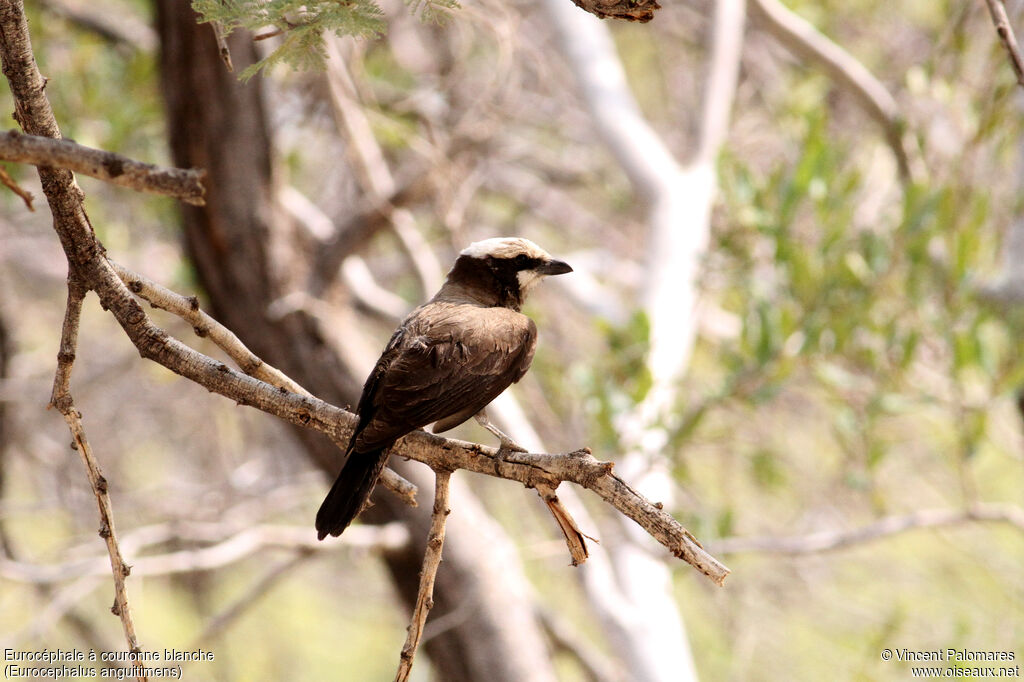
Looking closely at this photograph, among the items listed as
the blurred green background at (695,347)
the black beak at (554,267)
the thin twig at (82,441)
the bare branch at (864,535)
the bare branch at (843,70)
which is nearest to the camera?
the thin twig at (82,441)

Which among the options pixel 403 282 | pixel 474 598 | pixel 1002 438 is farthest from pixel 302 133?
pixel 1002 438

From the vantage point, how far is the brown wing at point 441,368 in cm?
257

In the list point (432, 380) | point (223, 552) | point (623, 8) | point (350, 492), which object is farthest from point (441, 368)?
point (223, 552)

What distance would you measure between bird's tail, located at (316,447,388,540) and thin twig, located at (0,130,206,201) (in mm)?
1269

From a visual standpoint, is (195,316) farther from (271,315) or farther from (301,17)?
(271,315)

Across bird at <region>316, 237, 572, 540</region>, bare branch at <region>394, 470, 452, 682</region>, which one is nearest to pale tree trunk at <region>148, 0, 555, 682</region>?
bird at <region>316, 237, 572, 540</region>

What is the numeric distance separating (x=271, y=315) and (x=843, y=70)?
360 cm

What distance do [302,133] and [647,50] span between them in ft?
14.9

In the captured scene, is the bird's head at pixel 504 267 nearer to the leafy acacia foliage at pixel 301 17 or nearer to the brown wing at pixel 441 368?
the brown wing at pixel 441 368

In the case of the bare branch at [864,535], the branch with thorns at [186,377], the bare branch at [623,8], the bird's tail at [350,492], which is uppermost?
the bare branch at [623,8]

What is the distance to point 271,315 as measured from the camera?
5094mm

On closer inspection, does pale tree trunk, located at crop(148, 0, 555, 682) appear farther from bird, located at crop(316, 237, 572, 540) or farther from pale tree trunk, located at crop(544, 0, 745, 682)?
bird, located at crop(316, 237, 572, 540)

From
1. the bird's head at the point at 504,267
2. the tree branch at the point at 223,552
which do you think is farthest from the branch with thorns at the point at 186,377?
the tree branch at the point at 223,552

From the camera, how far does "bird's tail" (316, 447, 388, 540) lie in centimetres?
254
